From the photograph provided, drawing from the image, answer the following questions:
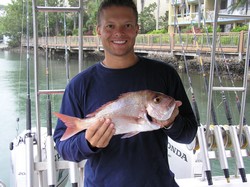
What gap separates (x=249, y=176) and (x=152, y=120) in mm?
1483

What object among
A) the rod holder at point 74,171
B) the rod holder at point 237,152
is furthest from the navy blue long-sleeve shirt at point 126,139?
the rod holder at point 237,152

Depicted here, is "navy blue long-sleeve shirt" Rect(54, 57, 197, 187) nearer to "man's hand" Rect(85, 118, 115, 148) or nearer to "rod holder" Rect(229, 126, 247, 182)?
"man's hand" Rect(85, 118, 115, 148)

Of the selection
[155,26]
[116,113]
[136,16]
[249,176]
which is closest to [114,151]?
[116,113]

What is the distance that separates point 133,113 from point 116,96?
0.55 feet

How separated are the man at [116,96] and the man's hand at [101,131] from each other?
12 centimetres

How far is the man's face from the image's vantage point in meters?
1.21

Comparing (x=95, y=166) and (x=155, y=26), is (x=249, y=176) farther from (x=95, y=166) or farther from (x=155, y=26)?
(x=155, y=26)

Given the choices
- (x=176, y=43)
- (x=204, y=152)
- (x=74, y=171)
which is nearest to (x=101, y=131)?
(x=74, y=171)

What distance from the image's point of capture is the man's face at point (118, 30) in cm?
121

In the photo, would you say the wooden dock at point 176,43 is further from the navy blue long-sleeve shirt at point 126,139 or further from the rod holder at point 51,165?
the navy blue long-sleeve shirt at point 126,139

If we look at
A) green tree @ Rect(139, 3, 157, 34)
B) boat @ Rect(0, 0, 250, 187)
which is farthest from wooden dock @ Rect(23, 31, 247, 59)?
boat @ Rect(0, 0, 250, 187)

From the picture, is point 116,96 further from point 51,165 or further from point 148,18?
point 148,18

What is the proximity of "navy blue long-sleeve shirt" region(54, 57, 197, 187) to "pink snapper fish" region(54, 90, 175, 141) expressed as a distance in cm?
8

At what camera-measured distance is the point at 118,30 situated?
3.97ft
